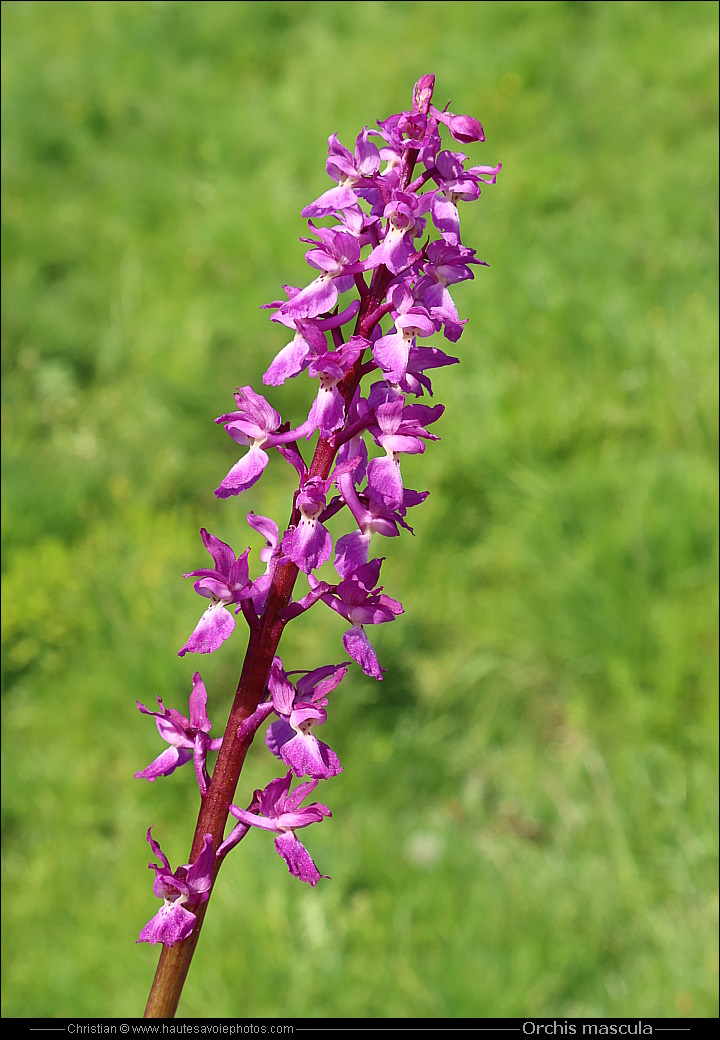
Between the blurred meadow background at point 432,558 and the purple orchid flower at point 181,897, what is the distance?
1858 mm

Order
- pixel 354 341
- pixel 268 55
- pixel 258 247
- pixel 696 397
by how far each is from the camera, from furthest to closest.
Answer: pixel 268 55
pixel 258 247
pixel 696 397
pixel 354 341

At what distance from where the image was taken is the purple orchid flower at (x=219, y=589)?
1184 mm

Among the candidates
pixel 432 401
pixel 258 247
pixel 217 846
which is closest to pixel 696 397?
pixel 432 401

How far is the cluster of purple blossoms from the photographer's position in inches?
43.8

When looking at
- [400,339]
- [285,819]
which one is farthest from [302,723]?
[400,339]

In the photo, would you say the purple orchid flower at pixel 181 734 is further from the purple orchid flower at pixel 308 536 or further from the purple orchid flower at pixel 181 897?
the purple orchid flower at pixel 308 536

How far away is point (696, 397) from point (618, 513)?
76 centimetres

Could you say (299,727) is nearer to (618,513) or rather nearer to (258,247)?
(618,513)

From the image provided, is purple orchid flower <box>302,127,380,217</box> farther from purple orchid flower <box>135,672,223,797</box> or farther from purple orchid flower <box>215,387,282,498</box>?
purple orchid flower <box>135,672,223,797</box>

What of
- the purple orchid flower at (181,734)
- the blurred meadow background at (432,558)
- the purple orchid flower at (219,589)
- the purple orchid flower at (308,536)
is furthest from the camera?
the blurred meadow background at (432,558)

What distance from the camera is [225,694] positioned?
385 cm

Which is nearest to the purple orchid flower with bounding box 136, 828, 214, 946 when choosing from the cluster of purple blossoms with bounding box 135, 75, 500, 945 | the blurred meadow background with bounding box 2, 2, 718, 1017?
the cluster of purple blossoms with bounding box 135, 75, 500, 945

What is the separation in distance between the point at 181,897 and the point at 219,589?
37 cm

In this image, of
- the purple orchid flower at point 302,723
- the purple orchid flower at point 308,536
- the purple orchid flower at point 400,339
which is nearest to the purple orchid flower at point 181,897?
the purple orchid flower at point 302,723
